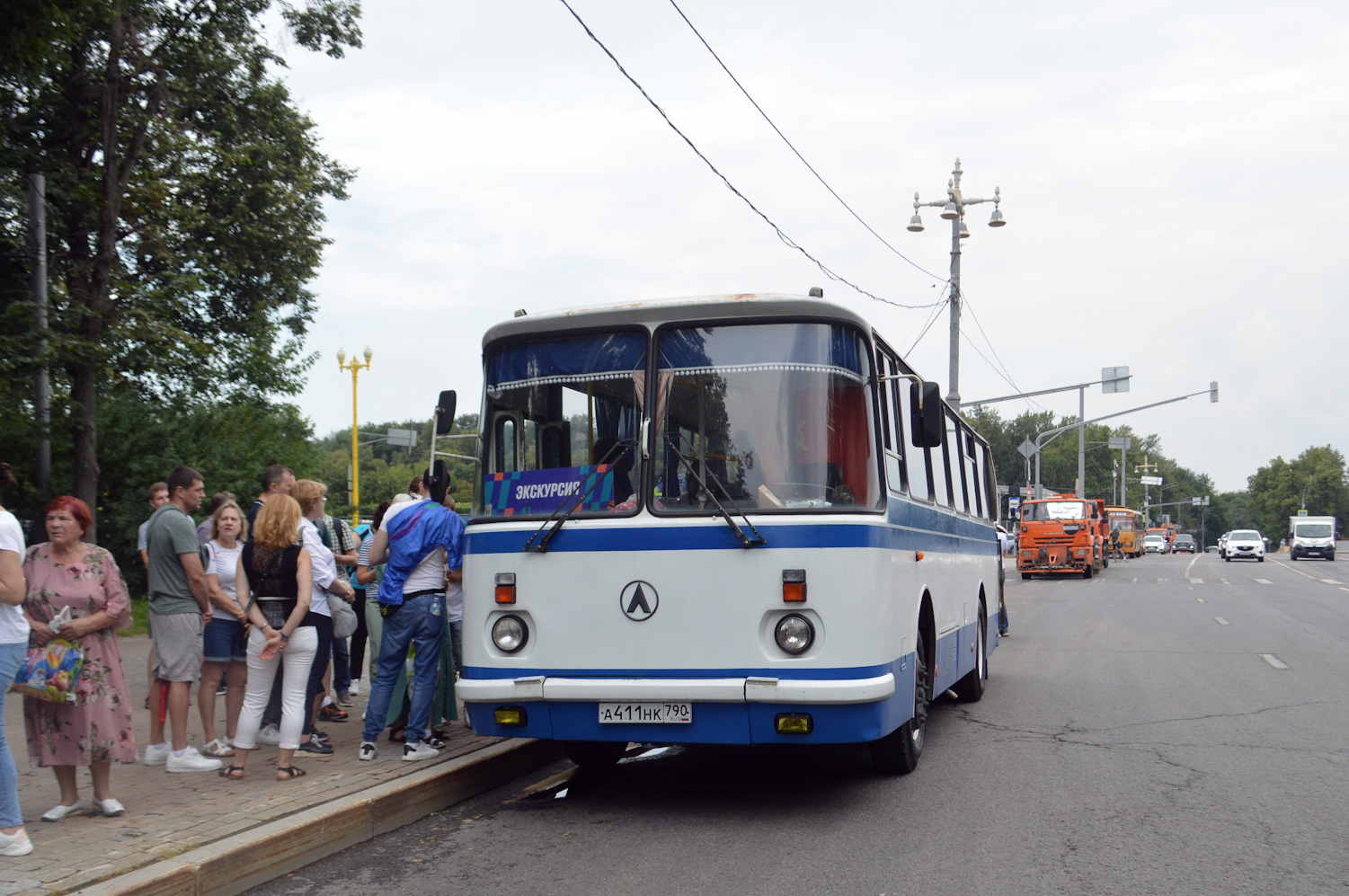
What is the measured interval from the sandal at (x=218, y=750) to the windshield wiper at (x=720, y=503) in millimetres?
3724

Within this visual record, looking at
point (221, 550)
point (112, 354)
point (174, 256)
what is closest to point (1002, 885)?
point (221, 550)

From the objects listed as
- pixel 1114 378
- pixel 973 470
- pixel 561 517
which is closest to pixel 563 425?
pixel 561 517

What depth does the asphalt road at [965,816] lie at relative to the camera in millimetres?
5379

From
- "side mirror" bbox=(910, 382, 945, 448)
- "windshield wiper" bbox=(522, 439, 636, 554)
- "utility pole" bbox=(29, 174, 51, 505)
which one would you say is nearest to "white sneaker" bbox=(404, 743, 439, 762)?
"windshield wiper" bbox=(522, 439, 636, 554)

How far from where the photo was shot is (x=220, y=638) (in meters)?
7.58

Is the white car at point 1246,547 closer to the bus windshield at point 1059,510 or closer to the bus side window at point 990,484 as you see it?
the bus windshield at point 1059,510

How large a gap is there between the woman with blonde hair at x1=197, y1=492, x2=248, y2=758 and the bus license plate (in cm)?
246

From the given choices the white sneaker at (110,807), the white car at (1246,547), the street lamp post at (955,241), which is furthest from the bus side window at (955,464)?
the white car at (1246,547)

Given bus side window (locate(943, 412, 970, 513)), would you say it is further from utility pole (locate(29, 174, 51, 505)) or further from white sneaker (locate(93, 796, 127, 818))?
utility pole (locate(29, 174, 51, 505))

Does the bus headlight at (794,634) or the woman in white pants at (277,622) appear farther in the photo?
the woman in white pants at (277,622)

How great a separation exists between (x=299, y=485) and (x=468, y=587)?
205 cm

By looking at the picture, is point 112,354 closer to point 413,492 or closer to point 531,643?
point 413,492

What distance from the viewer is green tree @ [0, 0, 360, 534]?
51.5 feet

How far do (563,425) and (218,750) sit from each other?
3.32m
